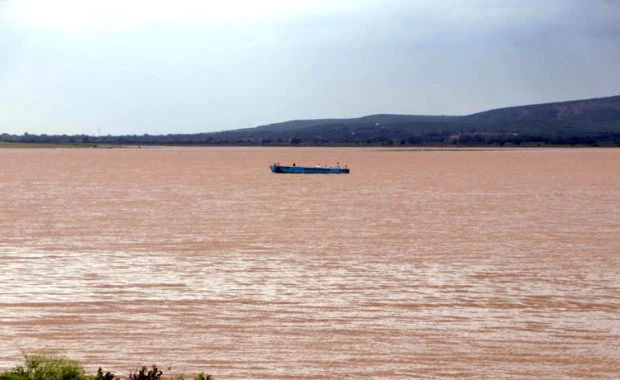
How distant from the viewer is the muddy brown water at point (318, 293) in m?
19.8

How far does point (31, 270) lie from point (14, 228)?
51.7ft

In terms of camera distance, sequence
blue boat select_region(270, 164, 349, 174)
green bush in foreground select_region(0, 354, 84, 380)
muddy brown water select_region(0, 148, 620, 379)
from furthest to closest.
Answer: blue boat select_region(270, 164, 349, 174) → muddy brown water select_region(0, 148, 620, 379) → green bush in foreground select_region(0, 354, 84, 380)

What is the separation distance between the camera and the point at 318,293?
2639 cm

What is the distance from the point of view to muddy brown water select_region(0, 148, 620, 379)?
65.0 ft

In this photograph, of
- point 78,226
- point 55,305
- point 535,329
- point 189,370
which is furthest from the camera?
point 78,226

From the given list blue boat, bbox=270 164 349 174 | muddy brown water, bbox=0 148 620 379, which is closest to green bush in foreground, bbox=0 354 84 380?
muddy brown water, bbox=0 148 620 379

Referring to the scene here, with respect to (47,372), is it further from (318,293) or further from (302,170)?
(302,170)

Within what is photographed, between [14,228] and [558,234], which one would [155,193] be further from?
[558,234]

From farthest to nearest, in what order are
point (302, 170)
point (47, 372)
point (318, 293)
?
point (302, 170), point (318, 293), point (47, 372)

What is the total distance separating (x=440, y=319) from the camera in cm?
2312

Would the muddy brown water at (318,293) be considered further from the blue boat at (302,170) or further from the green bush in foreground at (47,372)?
the blue boat at (302,170)

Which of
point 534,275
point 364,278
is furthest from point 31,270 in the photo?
point 534,275

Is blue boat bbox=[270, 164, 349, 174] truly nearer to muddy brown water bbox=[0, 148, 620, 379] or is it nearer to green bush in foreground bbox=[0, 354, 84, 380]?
muddy brown water bbox=[0, 148, 620, 379]

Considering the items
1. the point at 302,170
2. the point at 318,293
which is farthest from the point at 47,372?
the point at 302,170
